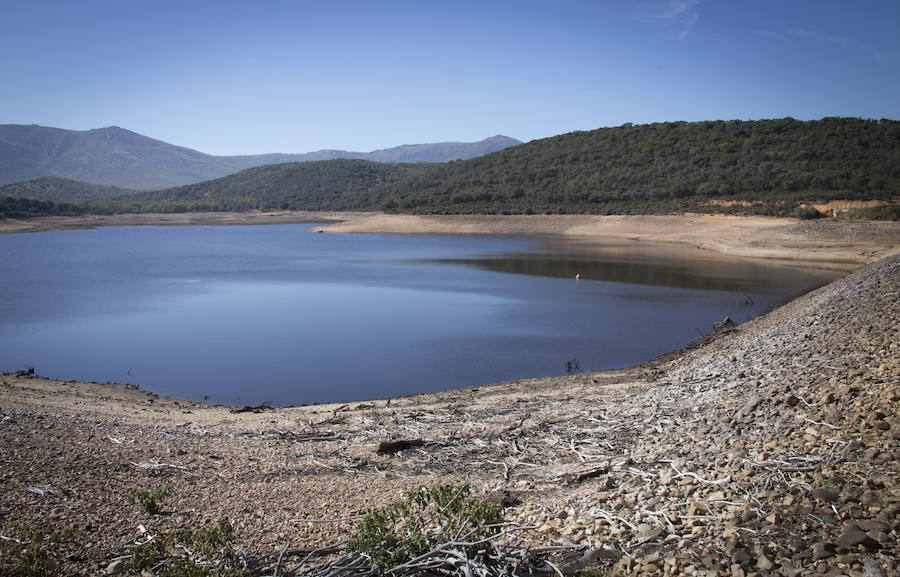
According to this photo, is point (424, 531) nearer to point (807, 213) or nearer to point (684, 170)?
point (807, 213)

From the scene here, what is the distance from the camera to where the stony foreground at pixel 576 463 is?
131 inches

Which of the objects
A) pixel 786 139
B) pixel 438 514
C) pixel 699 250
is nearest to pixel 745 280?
pixel 699 250

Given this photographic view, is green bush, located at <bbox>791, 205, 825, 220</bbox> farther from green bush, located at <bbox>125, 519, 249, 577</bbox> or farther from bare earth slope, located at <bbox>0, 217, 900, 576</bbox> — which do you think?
green bush, located at <bbox>125, 519, 249, 577</bbox>

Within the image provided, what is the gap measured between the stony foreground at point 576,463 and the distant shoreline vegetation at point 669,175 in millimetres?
33003

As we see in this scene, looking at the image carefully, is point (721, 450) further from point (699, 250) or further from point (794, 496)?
point (699, 250)

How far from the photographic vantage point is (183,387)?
1035 centimetres

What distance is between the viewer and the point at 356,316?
16.4 m

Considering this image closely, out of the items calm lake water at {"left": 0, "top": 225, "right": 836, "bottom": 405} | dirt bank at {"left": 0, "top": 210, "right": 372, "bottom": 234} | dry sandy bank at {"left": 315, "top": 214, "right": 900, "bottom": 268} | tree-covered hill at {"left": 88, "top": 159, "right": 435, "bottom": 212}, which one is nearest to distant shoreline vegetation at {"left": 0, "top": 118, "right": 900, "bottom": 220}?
tree-covered hill at {"left": 88, "top": 159, "right": 435, "bottom": 212}

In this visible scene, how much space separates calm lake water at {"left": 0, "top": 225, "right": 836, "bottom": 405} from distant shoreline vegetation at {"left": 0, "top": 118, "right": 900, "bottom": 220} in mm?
18435

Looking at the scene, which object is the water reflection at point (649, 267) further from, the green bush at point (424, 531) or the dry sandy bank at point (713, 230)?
the green bush at point (424, 531)

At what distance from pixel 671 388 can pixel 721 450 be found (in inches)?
121

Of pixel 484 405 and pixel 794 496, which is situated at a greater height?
pixel 794 496

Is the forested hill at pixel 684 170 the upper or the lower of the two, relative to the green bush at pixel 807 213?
upper

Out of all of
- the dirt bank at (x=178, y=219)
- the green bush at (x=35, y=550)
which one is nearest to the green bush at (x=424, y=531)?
the green bush at (x=35, y=550)
